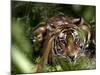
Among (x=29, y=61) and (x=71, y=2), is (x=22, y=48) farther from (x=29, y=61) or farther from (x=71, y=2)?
(x=71, y=2)

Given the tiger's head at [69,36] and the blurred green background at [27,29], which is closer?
the blurred green background at [27,29]

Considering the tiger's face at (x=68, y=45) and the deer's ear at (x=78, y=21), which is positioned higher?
the deer's ear at (x=78, y=21)

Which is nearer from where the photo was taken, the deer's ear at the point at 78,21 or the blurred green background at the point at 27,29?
the blurred green background at the point at 27,29

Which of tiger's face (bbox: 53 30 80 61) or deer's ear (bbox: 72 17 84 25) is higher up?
deer's ear (bbox: 72 17 84 25)

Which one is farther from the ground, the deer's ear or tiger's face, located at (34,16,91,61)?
the deer's ear

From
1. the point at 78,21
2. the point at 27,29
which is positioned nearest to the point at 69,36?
the point at 78,21

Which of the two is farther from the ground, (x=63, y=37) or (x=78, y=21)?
(x=78, y=21)

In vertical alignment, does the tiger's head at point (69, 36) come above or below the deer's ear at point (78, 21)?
below

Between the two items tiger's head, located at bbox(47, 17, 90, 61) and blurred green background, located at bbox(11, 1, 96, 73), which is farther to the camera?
tiger's head, located at bbox(47, 17, 90, 61)

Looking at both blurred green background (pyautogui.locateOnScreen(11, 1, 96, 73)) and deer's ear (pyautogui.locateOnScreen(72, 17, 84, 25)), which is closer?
blurred green background (pyautogui.locateOnScreen(11, 1, 96, 73))

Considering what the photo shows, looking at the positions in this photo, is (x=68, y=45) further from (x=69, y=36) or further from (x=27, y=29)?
(x=27, y=29)
